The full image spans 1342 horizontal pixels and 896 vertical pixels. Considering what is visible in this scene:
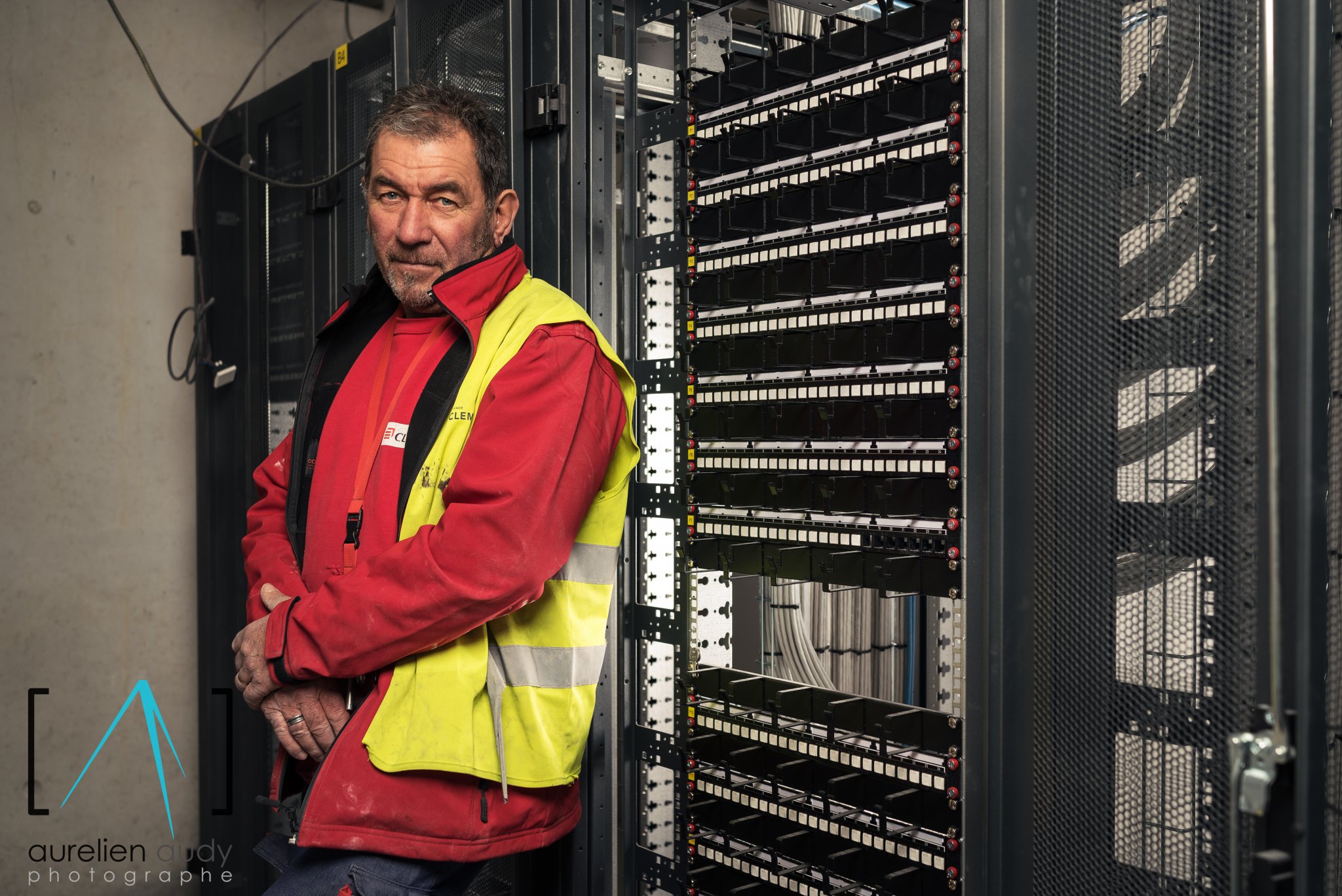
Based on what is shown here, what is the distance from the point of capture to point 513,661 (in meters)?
1.69

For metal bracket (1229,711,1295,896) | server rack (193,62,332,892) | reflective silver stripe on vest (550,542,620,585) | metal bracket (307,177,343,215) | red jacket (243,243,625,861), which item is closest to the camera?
A: metal bracket (1229,711,1295,896)

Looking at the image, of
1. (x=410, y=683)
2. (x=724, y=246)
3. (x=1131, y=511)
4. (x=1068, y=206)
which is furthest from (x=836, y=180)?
(x=410, y=683)

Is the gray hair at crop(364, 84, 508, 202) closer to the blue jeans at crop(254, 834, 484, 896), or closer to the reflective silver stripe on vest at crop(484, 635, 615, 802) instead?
the reflective silver stripe on vest at crop(484, 635, 615, 802)

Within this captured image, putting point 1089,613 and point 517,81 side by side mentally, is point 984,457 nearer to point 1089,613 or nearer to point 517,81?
point 1089,613

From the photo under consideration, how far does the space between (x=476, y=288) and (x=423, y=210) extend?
186mm

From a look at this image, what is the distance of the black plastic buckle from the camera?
173 cm

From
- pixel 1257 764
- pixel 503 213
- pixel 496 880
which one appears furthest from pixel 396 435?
pixel 1257 764

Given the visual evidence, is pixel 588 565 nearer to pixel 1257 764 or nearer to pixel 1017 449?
pixel 1017 449

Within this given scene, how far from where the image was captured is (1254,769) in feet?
3.88

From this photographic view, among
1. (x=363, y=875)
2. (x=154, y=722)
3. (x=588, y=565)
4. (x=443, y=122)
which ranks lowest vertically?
(x=154, y=722)

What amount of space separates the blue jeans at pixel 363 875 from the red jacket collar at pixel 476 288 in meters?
0.80

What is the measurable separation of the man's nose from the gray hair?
0.37 feet

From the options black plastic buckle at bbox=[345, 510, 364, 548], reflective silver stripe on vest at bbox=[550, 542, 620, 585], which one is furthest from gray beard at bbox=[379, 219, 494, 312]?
reflective silver stripe on vest at bbox=[550, 542, 620, 585]

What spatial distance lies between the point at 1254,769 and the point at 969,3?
1.09 metres
